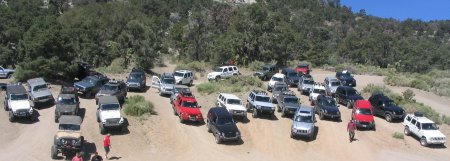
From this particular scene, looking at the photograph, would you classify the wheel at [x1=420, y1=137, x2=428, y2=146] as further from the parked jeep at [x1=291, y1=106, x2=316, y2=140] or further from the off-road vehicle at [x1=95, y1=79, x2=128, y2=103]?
the off-road vehicle at [x1=95, y1=79, x2=128, y2=103]

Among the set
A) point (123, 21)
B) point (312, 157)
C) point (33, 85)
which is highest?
point (123, 21)

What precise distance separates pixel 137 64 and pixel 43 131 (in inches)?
1108

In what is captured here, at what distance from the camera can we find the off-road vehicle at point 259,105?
124 ft

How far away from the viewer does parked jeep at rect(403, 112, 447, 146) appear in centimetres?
3434

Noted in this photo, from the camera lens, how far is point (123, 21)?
232 ft

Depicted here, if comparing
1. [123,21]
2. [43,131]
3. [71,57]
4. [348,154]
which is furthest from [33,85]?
[123,21]

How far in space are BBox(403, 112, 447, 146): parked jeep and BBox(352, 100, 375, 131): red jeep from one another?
2471 mm

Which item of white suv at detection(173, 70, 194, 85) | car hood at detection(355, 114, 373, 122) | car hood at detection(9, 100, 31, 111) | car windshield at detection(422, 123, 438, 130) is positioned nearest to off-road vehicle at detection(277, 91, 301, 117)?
car hood at detection(355, 114, 373, 122)

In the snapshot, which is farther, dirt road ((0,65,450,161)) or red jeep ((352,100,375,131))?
red jeep ((352,100,375,131))

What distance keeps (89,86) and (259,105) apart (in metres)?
13.9

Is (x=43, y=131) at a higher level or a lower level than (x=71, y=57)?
lower

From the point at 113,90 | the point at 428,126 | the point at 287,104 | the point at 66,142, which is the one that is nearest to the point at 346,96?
the point at 287,104

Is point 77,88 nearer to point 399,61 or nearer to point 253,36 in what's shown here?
point 253,36

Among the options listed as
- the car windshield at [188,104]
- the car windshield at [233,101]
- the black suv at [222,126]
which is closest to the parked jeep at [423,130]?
the car windshield at [233,101]
